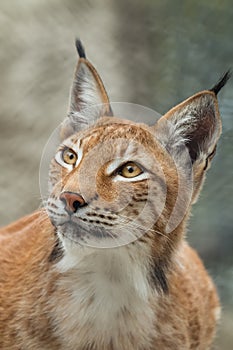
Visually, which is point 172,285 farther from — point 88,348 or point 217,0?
point 217,0

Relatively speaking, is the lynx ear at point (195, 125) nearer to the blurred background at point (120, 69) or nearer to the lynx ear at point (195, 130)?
the lynx ear at point (195, 130)

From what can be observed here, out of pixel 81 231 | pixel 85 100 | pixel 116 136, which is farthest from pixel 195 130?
pixel 81 231

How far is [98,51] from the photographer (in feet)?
12.7

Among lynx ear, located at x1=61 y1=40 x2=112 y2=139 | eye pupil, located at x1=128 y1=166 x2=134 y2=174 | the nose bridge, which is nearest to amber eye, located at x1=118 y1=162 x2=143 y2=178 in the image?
eye pupil, located at x1=128 y1=166 x2=134 y2=174

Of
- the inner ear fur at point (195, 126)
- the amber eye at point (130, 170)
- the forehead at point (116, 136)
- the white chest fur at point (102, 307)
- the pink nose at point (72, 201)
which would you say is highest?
the inner ear fur at point (195, 126)

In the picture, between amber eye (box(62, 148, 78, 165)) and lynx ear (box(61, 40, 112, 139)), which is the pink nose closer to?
amber eye (box(62, 148, 78, 165))

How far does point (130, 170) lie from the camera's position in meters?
2.13

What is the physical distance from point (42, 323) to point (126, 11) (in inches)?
82.1

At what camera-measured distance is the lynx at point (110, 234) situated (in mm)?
2092

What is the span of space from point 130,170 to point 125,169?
17 mm

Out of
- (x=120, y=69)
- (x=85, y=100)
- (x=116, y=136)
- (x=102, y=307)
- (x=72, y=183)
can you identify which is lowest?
(x=102, y=307)

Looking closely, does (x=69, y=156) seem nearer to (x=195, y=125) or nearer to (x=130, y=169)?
(x=130, y=169)

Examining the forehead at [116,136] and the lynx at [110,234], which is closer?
the lynx at [110,234]

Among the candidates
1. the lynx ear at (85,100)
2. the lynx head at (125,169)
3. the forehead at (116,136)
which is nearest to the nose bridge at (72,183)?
the lynx head at (125,169)
